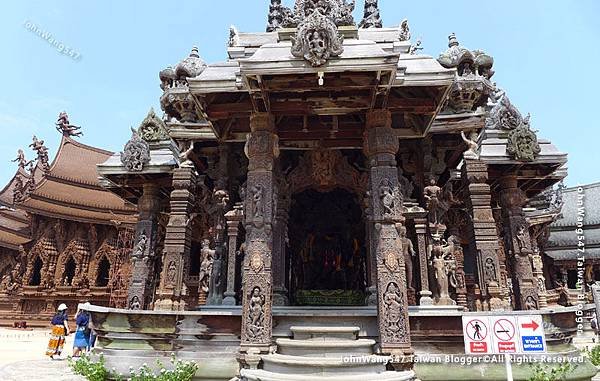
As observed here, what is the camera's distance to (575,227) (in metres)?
29.4

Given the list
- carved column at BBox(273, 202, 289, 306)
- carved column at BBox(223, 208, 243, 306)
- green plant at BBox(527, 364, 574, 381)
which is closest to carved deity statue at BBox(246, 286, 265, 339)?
carved column at BBox(273, 202, 289, 306)

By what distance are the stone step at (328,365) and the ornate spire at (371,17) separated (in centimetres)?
1158

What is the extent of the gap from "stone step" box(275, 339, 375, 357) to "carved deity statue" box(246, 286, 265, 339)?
0.50 metres

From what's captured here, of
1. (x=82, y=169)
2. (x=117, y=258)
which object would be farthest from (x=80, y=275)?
(x=82, y=169)

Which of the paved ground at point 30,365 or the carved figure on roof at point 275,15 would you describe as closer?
the paved ground at point 30,365

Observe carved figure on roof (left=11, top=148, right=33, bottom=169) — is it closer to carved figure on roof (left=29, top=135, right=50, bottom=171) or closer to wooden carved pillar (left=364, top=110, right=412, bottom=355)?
carved figure on roof (left=29, top=135, right=50, bottom=171)

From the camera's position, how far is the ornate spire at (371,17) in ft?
45.3

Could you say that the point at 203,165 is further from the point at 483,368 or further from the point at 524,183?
the point at 524,183

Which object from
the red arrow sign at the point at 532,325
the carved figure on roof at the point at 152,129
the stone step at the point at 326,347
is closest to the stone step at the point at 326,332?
the stone step at the point at 326,347

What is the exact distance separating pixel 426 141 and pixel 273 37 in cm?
475

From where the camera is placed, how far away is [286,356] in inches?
237

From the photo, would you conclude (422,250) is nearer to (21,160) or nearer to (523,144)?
(523,144)

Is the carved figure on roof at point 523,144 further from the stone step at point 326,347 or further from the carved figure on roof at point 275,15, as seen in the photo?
the carved figure on roof at point 275,15

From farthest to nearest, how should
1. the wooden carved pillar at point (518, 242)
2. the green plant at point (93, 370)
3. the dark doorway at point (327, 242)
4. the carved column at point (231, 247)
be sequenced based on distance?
the dark doorway at point (327, 242) → the wooden carved pillar at point (518, 242) → the carved column at point (231, 247) → the green plant at point (93, 370)
